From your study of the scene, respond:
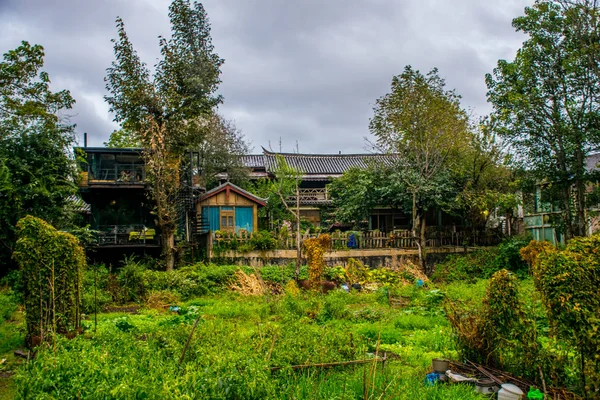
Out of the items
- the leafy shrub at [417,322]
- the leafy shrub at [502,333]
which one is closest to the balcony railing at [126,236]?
the leafy shrub at [417,322]

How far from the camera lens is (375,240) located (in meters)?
22.8

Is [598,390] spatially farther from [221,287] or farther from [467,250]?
[467,250]

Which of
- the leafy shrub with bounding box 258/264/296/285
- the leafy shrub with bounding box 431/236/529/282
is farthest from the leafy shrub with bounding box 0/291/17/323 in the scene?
the leafy shrub with bounding box 431/236/529/282

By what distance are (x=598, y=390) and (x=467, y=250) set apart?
1869cm

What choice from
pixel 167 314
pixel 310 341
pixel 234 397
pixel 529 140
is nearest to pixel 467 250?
pixel 529 140

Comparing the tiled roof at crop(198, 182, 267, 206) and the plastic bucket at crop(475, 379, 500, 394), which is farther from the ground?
the tiled roof at crop(198, 182, 267, 206)

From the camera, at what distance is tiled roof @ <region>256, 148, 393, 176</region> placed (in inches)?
1400

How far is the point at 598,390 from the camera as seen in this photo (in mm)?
5539

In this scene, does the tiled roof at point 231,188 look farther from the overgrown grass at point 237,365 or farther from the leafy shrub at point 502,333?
the leafy shrub at point 502,333

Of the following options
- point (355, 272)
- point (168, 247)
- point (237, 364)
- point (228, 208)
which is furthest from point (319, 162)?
point (237, 364)

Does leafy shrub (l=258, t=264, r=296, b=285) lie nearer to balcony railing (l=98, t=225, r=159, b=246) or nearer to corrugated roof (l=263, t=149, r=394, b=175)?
balcony railing (l=98, t=225, r=159, b=246)

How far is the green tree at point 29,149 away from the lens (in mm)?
17094

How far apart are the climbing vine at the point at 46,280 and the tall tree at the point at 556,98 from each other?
56.2 feet

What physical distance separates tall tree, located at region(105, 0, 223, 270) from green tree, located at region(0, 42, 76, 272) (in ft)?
8.86
